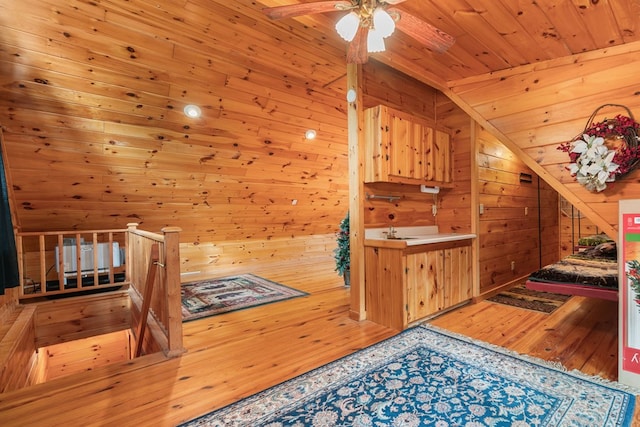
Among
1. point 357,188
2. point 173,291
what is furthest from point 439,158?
point 173,291

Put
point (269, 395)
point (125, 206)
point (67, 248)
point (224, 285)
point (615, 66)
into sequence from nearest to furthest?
point (269, 395) → point (615, 66) → point (67, 248) → point (125, 206) → point (224, 285)

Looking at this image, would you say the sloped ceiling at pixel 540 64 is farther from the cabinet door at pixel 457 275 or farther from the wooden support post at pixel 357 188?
the cabinet door at pixel 457 275

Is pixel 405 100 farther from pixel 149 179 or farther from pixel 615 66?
pixel 149 179

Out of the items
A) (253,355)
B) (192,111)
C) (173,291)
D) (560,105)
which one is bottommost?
(253,355)

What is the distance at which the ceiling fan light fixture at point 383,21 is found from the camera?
170cm

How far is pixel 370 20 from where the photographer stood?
179cm

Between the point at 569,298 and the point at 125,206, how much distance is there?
5.96 m

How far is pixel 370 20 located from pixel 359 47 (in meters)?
0.27

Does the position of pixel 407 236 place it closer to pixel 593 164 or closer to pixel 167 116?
pixel 593 164

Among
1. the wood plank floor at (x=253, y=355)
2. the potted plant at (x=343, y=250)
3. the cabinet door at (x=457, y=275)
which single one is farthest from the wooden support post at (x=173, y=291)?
the cabinet door at (x=457, y=275)

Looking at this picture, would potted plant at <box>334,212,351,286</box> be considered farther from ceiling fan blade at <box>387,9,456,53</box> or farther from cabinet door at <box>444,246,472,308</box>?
ceiling fan blade at <box>387,9,456,53</box>

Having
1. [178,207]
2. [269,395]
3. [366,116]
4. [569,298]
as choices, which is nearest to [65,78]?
[178,207]

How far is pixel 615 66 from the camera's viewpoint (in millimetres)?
2162

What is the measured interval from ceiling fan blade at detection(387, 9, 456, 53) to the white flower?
4.02ft
